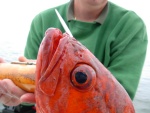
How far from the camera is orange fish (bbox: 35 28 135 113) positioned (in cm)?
125

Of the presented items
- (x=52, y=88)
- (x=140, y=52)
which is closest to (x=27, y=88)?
(x=52, y=88)

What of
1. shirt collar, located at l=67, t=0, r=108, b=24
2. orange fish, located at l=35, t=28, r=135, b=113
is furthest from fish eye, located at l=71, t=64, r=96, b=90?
shirt collar, located at l=67, t=0, r=108, b=24

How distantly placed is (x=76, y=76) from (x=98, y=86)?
4.4 inches

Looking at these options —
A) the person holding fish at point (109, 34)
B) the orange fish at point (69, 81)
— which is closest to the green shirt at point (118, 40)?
the person holding fish at point (109, 34)

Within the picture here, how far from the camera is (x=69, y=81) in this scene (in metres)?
1.26

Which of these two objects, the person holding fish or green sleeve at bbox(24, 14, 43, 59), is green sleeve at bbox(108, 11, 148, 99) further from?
green sleeve at bbox(24, 14, 43, 59)

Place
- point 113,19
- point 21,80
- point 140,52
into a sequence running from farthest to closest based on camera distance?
1. point 113,19
2. point 140,52
3. point 21,80

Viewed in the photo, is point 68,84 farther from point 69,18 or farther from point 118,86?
point 69,18

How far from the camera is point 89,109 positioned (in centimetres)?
126

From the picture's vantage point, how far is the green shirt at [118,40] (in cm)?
239

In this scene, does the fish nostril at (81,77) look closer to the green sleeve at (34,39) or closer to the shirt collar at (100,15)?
the shirt collar at (100,15)

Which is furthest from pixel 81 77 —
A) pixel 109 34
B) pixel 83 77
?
pixel 109 34

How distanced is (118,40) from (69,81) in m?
1.37

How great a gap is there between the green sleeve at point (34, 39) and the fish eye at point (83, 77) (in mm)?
1666
